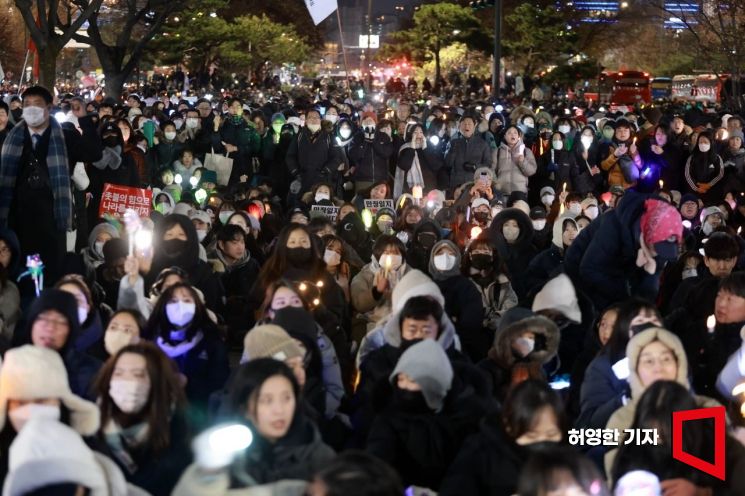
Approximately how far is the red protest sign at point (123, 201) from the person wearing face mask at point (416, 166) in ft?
16.8

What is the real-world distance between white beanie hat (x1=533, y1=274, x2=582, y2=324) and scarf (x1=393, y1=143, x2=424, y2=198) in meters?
7.55

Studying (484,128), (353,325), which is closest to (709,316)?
(353,325)

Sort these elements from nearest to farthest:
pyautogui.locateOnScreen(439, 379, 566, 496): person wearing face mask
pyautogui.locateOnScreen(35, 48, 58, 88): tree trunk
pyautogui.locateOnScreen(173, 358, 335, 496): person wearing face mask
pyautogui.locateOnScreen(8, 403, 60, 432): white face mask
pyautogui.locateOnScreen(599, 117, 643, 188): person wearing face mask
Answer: pyautogui.locateOnScreen(173, 358, 335, 496): person wearing face mask < pyautogui.locateOnScreen(8, 403, 60, 432): white face mask < pyautogui.locateOnScreen(439, 379, 566, 496): person wearing face mask < pyautogui.locateOnScreen(599, 117, 643, 188): person wearing face mask < pyautogui.locateOnScreen(35, 48, 58, 88): tree trunk

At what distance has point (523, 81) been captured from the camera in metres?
37.2

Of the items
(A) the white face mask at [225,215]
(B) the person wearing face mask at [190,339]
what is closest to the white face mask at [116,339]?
(B) the person wearing face mask at [190,339]

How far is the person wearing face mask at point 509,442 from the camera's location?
15.4ft

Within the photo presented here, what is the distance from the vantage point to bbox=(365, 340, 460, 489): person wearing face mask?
5.28m

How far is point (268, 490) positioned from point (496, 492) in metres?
1.01

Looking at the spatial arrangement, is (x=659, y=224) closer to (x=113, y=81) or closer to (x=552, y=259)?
(x=552, y=259)

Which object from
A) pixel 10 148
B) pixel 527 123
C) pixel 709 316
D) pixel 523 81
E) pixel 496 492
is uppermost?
pixel 523 81

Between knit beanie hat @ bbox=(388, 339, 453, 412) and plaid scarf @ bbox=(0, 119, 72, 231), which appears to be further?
plaid scarf @ bbox=(0, 119, 72, 231)

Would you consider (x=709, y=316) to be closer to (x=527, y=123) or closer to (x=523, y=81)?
(x=527, y=123)

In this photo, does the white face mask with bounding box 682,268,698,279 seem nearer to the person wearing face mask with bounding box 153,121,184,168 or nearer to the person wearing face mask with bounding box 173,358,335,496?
the person wearing face mask with bounding box 173,358,335,496

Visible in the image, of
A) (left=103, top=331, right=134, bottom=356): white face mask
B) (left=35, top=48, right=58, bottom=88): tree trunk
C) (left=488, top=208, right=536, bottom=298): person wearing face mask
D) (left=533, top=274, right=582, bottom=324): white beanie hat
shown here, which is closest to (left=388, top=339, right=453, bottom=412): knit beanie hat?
→ (left=103, top=331, right=134, bottom=356): white face mask
